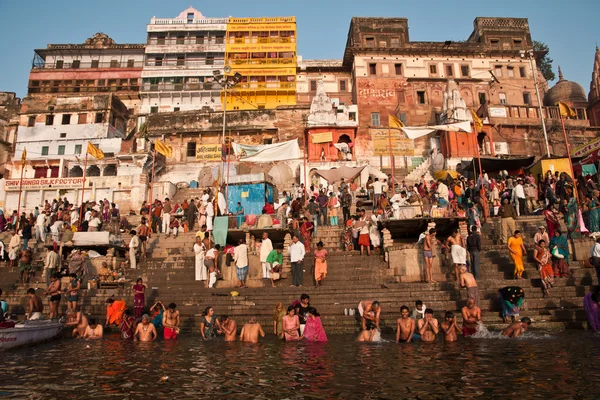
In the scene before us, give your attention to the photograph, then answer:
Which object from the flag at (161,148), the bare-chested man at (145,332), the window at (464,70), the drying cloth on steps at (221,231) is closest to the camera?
the bare-chested man at (145,332)

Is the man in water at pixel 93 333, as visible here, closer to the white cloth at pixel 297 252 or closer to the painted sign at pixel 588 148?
the white cloth at pixel 297 252

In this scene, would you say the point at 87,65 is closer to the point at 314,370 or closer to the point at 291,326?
the point at 291,326

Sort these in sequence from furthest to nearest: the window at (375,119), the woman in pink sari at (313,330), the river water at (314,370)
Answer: the window at (375,119), the woman in pink sari at (313,330), the river water at (314,370)

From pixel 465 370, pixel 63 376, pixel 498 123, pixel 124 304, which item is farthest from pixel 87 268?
pixel 498 123

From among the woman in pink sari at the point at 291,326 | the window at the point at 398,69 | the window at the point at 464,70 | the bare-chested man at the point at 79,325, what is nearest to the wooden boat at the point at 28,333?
the bare-chested man at the point at 79,325

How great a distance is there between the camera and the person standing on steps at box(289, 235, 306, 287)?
11.0m

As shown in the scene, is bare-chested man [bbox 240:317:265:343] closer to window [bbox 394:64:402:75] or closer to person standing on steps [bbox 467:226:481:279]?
person standing on steps [bbox 467:226:481:279]

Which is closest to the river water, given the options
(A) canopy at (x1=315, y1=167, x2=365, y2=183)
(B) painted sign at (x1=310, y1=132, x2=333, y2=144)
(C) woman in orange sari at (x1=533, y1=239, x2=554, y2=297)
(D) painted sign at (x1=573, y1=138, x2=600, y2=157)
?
(C) woman in orange sari at (x1=533, y1=239, x2=554, y2=297)

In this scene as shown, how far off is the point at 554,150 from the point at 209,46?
106 ft

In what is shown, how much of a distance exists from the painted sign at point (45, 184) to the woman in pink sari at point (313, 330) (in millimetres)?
23105

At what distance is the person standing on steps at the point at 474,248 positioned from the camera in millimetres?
9992

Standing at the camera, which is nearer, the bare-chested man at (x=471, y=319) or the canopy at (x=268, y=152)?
the bare-chested man at (x=471, y=319)

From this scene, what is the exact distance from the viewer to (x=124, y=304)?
10.2 meters

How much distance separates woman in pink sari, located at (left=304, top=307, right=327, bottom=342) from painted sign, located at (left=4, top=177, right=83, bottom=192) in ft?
75.8
